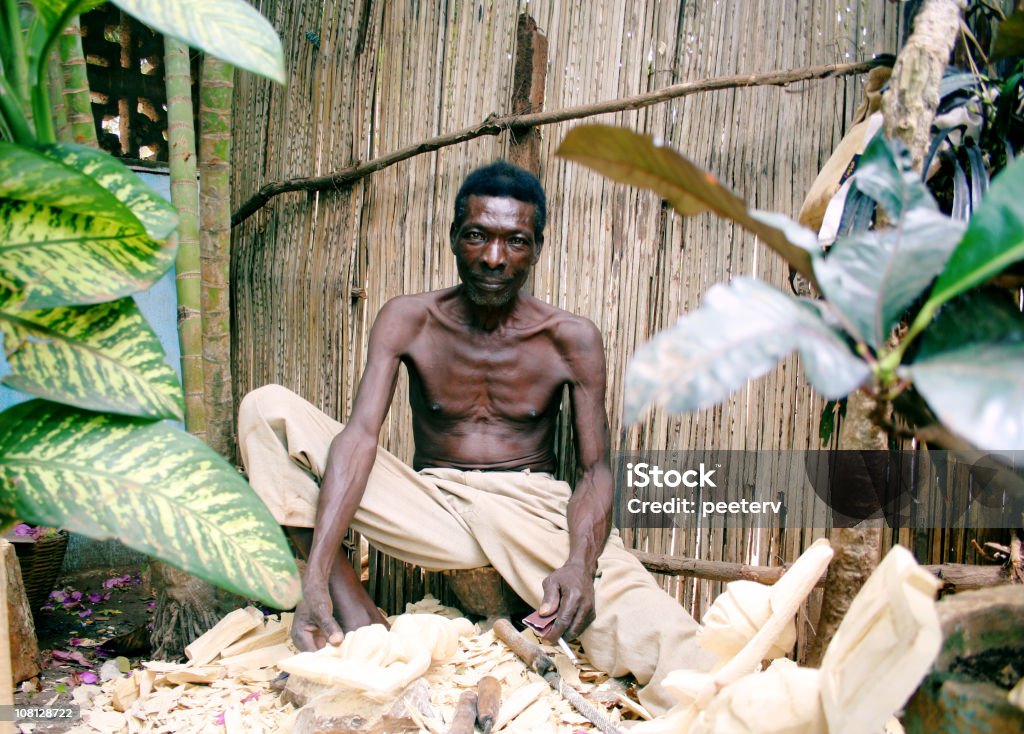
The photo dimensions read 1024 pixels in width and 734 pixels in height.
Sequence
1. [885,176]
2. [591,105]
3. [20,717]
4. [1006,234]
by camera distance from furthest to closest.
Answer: [591,105] → [20,717] → [885,176] → [1006,234]

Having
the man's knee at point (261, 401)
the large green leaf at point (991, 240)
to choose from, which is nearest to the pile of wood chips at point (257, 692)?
the man's knee at point (261, 401)

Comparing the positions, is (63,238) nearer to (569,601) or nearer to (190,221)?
(569,601)

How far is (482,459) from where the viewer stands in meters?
2.79

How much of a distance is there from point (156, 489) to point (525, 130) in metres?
2.22

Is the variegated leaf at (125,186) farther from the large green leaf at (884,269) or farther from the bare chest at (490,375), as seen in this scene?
the bare chest at (490,375)

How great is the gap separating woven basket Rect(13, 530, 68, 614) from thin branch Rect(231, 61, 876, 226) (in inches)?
69.7

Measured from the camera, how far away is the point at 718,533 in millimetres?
2646

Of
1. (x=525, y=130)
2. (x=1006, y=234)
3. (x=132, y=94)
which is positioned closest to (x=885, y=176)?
(x=1006, y=234)

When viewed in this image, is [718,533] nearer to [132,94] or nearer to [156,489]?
[156,489]

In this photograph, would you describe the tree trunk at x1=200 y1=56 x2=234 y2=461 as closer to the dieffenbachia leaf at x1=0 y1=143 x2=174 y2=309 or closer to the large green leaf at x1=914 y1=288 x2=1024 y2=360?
the dieffenbachia leaf at x1=0 y1=143 x2=174 y2=309

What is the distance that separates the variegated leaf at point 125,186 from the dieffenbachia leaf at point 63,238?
0.12ft

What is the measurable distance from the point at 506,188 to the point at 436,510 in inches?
42.2

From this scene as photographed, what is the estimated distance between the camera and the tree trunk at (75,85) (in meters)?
2.54

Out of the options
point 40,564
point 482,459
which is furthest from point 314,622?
point 40,564
